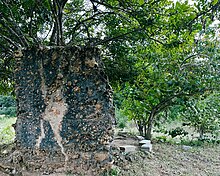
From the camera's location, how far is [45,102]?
3.31m

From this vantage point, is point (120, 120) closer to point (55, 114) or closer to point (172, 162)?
point (172, 162)

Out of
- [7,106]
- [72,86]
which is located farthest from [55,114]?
[7,106]

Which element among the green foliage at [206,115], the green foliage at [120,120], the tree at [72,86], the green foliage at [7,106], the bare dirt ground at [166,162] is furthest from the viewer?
the green foliage at [7,106]

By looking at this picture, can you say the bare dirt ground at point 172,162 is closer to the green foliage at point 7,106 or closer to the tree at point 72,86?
the tree at point 72,86

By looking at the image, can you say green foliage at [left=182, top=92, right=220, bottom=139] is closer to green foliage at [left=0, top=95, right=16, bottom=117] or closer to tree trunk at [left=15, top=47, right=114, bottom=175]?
tree trunk at [left=15, top=47, right=114, bottom=175]

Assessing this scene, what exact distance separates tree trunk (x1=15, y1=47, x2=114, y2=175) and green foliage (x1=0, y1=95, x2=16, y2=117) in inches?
376

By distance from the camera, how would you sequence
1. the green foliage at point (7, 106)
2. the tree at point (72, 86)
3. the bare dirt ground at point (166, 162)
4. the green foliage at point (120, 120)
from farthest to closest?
the green foliage at point (7, 106), the green foliage at point (120, 120), the bare dirt ground at point (166, 162), the tree at point (72, 86)

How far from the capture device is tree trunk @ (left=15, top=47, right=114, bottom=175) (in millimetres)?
3244

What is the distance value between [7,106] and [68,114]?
439 inches

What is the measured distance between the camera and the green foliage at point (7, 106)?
12.3 meters

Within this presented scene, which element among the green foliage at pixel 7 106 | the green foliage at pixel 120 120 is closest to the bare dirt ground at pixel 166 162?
the green foliage at pixel 120 120

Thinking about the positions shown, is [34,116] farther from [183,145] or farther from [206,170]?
[183,145]

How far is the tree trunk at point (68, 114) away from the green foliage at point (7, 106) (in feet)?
31.3

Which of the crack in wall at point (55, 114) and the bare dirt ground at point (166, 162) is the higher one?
the crack in wall at point (55, 114)
